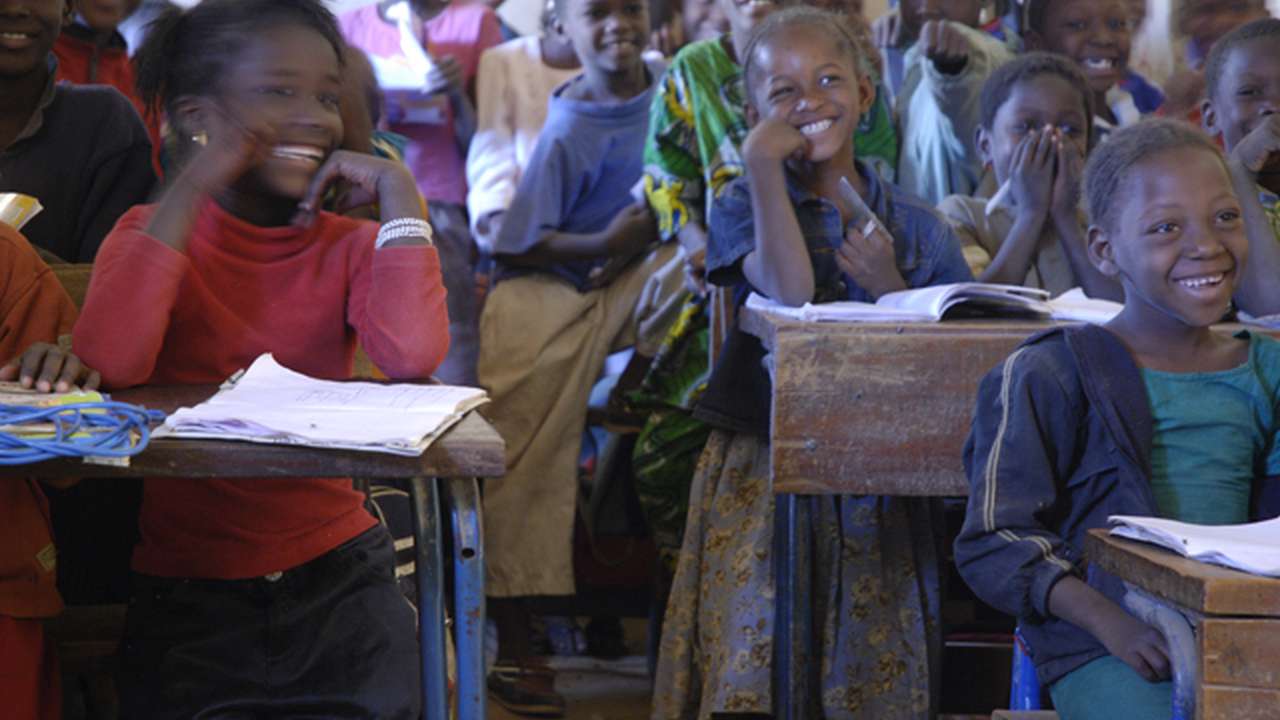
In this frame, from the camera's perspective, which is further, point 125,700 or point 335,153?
point 335,153

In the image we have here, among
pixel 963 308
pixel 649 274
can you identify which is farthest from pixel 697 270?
pixel 963 308

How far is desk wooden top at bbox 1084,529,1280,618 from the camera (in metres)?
1.28

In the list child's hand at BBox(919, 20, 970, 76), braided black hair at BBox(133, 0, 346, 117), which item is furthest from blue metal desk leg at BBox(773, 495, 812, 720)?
child's hand at BBox(919, 20, 970, 76)

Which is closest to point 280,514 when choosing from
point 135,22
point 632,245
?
point 632,245

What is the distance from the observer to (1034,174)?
3.13 m

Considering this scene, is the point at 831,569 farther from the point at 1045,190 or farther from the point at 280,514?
the point at 280,514

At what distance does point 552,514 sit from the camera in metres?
3.79

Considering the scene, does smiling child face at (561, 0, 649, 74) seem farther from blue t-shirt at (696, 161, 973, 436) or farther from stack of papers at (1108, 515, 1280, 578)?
stack of papers at (1108, 515, 1280, 578)

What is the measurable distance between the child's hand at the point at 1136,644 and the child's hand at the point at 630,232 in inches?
94.4

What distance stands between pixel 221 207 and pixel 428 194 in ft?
7.03

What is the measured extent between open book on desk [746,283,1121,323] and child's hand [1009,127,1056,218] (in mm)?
508

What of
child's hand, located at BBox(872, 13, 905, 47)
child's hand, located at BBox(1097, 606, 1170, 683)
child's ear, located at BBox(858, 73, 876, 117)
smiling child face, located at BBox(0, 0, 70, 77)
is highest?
child's hand, located at BBox(872, 13, 905, 47)

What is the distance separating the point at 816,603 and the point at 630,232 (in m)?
1.41

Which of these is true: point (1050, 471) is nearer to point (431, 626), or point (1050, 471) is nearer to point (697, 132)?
point (431, 626)
